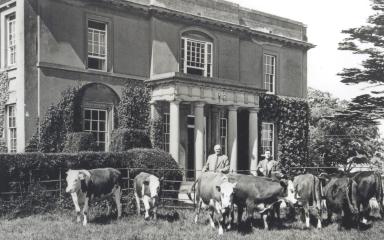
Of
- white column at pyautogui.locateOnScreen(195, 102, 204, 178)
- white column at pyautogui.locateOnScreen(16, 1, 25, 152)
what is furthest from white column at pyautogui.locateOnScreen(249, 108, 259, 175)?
white column at pyautogui.locateOnScreen(16, 1, 25, 152)

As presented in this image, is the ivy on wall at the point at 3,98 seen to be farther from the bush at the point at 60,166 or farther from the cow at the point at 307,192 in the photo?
the cow at the point at 307,192

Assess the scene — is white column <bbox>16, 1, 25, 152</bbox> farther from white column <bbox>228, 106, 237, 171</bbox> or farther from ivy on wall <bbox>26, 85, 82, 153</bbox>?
white column <bbox>228, 106, 237, 171</bbox>

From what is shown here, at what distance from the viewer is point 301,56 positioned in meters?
31.7

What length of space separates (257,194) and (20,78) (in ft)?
38.4

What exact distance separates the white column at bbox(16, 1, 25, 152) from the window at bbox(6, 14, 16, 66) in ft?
2.84

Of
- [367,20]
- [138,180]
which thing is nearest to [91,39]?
[138,180]

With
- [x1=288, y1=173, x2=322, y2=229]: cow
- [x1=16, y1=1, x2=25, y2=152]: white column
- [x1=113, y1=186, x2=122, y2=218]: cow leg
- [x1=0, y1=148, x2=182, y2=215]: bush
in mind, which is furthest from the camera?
[x1=16, y1=1, x2=25, y2=152]: white column

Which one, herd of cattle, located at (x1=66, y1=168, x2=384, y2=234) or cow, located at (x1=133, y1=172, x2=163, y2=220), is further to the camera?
cow, located at (x1=133, y1=172, x2=163, y2=220)

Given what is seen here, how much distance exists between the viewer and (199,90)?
22.4 metres

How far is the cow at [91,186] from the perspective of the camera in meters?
13.8

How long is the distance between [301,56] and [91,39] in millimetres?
15311

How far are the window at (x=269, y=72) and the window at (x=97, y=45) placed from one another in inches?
438

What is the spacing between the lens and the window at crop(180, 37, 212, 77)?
2483 centimetres

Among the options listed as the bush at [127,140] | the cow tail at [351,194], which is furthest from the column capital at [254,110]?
the cow tail at [351,194]
